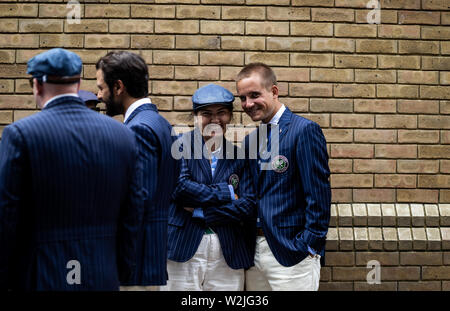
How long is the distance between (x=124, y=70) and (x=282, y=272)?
1.52 metres

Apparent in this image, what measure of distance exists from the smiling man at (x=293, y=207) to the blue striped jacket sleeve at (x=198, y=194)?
0.24m

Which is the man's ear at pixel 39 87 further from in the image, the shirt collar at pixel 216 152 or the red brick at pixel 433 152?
the red brick at pixel 433 152

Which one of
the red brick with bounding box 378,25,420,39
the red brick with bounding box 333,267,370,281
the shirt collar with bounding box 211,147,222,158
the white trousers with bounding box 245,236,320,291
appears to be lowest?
the red brick with bounding box 333,267,370,281

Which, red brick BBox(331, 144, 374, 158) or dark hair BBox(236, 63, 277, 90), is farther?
red brick BBox(331, 144, 374, 158)

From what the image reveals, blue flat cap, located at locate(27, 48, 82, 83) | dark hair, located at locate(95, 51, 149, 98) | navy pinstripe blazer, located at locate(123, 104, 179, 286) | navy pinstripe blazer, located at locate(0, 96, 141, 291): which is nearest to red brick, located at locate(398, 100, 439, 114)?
navy pinstripe blazer, located at locate(123, 104, 179, 286)

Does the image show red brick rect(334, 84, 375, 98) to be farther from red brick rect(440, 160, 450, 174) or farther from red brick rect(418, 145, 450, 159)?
red brick rect(440, 160, 450, 174)

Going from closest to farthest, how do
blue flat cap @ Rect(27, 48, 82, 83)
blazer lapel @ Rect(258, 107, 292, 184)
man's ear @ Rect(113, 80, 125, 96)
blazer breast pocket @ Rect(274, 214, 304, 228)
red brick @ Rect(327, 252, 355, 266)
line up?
blue flat cap @ Rect(27, 48, 82, 83) → man's ear @ Rect(113, 80, 125, 96) → blazer breast pocket @ Rect(274, 214, 304, 228) → blazer lapel @ Rect(258, 107, 292, 184) → red brick @ Rect(327, 252, 355, 266)

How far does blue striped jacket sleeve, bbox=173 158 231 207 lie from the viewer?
10.9 feet

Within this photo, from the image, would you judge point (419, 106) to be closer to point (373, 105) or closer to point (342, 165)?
point (373, 105)

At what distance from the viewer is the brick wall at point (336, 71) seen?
459 centimetres

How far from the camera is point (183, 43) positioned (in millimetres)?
4598

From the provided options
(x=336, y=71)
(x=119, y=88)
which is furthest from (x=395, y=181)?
(x=119, y=88)

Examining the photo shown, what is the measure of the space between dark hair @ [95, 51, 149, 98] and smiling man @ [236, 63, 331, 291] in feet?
2.85

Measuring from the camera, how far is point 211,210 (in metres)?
3.34
